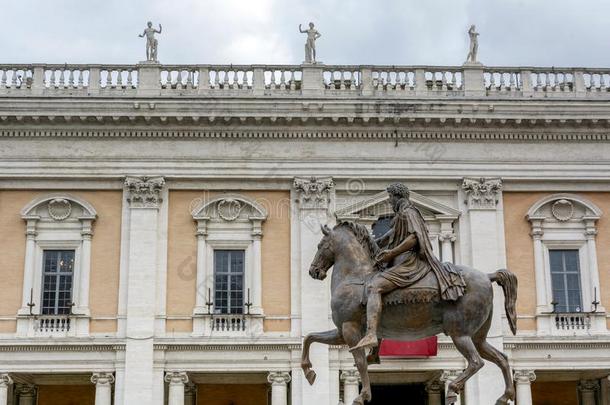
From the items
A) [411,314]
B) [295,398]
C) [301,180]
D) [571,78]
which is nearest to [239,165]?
[301,180]

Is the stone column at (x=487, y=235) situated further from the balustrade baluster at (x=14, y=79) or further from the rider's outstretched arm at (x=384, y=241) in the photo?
the rider's outstretched arm at (x=384, y=241)

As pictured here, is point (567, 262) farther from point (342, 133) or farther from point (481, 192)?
point (342, 133)

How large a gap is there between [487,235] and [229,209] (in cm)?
695

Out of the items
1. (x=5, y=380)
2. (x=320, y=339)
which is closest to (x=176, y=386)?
(x=5, y=380)

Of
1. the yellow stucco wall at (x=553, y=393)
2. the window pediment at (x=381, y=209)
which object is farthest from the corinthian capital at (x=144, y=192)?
the yellow stucco wall at (x=553, y=393)

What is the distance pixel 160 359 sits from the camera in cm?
2652

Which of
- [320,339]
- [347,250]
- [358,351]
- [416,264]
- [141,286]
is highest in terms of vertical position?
[141,286]

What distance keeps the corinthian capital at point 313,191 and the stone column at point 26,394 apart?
29.9ft

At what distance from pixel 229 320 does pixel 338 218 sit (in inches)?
155

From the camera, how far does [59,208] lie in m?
27.5

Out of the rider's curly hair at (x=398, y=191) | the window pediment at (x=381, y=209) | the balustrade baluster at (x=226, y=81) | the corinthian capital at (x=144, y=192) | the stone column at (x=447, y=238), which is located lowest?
the rider's curly hair at (x=398, y=191)

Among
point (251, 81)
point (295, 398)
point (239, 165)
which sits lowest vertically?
point (295, 398)

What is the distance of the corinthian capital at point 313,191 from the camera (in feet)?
90.3

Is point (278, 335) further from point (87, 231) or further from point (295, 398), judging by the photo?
point (87, 231)
